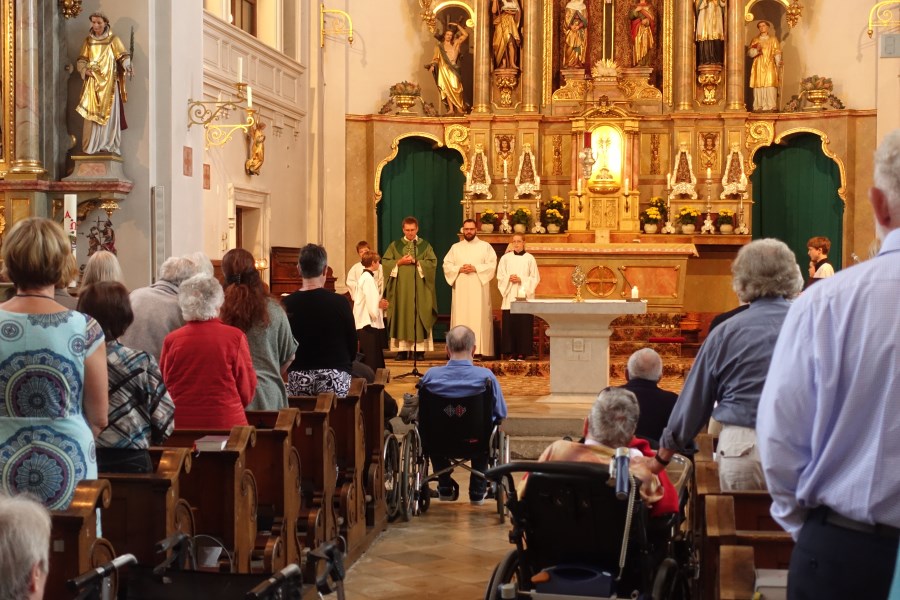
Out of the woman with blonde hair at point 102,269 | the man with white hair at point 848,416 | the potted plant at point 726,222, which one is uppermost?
the potted plant at point 726,222

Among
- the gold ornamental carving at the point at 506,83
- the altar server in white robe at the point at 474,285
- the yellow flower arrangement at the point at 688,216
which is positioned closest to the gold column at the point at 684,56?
the yellow flower arrangement at the point at 688,216

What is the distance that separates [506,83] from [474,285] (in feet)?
11.0

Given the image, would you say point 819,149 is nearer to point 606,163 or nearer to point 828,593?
point 606,163

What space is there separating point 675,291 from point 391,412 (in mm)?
7625

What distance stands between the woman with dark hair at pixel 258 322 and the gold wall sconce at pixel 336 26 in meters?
11.0

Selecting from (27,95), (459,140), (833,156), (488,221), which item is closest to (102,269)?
(27,95)

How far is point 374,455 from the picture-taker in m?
7.43

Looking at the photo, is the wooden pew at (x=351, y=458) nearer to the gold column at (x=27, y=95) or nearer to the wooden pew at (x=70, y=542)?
the wooden pew at (x=70, y=542)

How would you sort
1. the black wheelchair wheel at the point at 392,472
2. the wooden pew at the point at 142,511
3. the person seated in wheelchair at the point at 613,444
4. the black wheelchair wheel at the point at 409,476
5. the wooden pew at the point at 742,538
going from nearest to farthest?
1. the wooden pew at the point at 742,538
2. the wooden pew at the point at 142,511
3. the person seated in wheelchair at the point at 613,444
4. the black wheelchair wheel at the point at 409,476
5. the black wheelchair wheel at the point at 392,472

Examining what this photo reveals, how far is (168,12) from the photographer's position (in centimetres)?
1062

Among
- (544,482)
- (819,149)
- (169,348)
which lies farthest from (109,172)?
(819,149)

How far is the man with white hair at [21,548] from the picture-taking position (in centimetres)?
204

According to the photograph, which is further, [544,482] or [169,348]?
[169,348]

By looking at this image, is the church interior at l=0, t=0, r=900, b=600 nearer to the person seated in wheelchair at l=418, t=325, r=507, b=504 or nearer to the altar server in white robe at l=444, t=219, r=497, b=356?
the altar server in white robe at l=444, t=219, r=497, b=356
